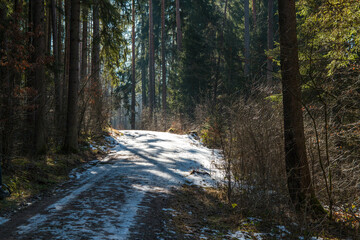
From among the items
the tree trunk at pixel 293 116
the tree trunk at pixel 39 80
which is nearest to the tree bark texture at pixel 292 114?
the tree trunk at pixel 293 116

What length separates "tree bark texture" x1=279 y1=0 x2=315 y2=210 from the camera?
20.6 ft

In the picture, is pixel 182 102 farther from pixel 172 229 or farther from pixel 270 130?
pixel 172 229

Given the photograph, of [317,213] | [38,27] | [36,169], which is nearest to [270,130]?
[317,213]

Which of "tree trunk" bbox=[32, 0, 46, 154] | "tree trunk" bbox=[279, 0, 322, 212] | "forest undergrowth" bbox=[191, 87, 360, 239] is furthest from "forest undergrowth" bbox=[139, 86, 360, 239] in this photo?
"tree trunk" bbox=[32, 0, 46, 154]

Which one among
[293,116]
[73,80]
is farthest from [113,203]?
[73,80]

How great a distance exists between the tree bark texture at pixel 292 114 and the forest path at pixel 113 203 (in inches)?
112

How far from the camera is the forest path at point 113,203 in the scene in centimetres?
409

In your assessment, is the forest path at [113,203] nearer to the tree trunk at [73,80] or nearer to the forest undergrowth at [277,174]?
the tree trunk at [73,80]

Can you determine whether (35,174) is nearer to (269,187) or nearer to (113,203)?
(113,203)

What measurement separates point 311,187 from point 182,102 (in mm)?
21847

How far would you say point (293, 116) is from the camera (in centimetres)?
637

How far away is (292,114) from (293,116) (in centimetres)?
5

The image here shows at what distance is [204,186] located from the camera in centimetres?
809

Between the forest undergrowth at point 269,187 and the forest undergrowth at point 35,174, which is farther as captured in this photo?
the forest undergrowth at point 35,174
